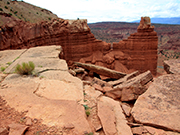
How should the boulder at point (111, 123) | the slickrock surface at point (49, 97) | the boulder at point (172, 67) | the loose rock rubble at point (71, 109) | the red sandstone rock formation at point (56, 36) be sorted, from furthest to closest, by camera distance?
the red sandstone rock formation at point (56, 36) → the boulder at point (172, 67) → the boulder at point (111, 123) → the slickrock surface at point (49, 97) → the loose rock rubble at point (71, 109)

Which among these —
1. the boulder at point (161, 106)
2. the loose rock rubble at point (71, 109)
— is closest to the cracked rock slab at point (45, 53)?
the loose rock rubble at point (71, 109)

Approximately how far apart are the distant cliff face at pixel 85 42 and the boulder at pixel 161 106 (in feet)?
28.4

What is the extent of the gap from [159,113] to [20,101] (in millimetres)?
3286

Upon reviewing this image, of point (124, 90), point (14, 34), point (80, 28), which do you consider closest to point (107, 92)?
point (124, 90)

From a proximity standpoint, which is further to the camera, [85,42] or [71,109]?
[85,42]

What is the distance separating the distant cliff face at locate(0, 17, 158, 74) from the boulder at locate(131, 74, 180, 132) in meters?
8.64

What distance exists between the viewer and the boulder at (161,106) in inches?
116

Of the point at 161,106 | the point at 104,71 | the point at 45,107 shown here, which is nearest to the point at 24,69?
the point at 45,107

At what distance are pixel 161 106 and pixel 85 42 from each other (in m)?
Result: 10.2

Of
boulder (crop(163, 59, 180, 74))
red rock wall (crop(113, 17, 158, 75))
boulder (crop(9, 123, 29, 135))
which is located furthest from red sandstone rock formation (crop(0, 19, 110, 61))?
boulder (crop(9, 123, 29, 135))

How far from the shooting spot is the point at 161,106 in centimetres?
351

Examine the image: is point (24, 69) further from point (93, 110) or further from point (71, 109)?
point (93, 110)

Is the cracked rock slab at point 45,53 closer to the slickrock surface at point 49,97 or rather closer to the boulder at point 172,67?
the slickrock surface at point 49,97

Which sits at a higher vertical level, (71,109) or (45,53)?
(45,53)
